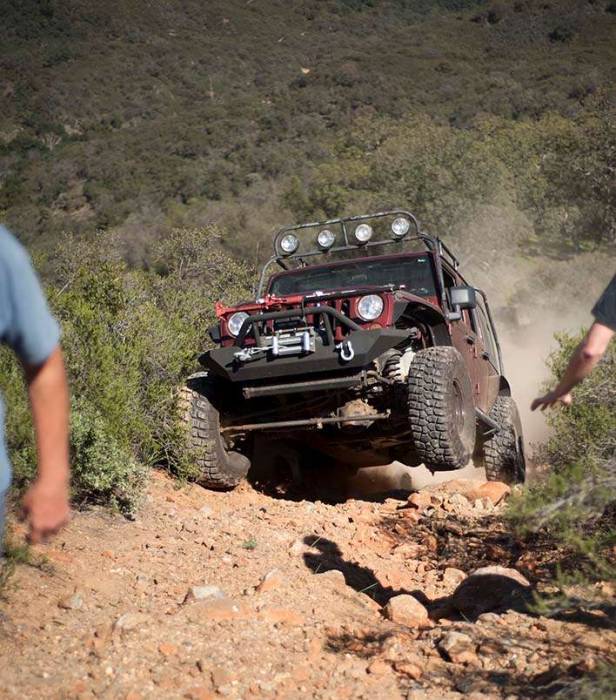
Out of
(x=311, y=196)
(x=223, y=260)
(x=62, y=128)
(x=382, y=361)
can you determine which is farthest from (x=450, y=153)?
(x=62, y=128)

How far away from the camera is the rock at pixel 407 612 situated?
385 centimetres

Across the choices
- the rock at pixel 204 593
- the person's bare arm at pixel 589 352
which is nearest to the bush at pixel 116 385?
the rock at pixel 204 593

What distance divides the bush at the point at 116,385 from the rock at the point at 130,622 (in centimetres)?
147

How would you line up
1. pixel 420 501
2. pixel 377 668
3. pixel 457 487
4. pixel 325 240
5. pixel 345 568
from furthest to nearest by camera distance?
pixel 325 240
pixel 457 487
pixel 420 501
pixel 345 568
pixel 377 668

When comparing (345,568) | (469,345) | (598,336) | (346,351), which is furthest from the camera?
(469,345)

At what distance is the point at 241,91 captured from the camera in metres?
58.3

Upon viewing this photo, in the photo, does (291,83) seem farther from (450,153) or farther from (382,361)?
(382,361)

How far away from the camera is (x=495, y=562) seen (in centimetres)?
525

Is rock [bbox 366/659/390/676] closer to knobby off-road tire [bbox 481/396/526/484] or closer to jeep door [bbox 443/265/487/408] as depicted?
jeep door [bbox 443/265/487/408]

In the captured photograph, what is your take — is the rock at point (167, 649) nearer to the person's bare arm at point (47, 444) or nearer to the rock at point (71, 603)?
the rock at point (71, 603)

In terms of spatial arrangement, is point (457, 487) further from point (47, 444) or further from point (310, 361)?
→ point (47, 444)

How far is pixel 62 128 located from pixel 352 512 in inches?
1926

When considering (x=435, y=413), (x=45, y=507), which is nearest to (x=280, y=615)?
(x=45, y=507)

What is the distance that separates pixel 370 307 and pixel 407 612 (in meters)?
Result: 2.45
